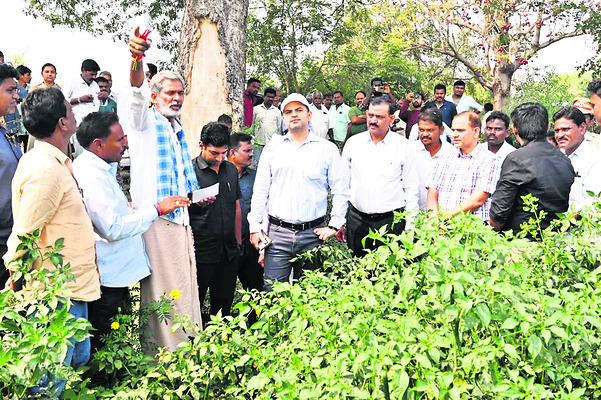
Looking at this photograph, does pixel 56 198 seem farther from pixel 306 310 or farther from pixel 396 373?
pixel 396 373

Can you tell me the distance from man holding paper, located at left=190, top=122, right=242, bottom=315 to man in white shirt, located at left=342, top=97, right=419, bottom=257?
1.03m

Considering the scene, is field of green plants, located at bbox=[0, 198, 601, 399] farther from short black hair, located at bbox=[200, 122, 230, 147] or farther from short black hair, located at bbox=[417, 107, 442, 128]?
short black hair, located at bbox=[417, 107, 442, 128]

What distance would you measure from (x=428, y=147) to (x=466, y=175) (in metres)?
1.07

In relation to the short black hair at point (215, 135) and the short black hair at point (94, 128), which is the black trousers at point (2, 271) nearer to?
the short black hair at point (94, 128)

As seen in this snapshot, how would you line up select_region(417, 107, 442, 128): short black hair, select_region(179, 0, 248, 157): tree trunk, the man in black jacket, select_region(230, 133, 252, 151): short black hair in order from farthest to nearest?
select_region(179, 0, 248, 157): tree trunk → select_region(417, 107, 442, 128): short black hair → select_region(230, 133, 252, 151): short black hair → the man in black jacket

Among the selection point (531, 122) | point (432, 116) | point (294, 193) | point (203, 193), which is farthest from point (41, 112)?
point (432, 116)

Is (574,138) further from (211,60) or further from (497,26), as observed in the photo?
(497,26)

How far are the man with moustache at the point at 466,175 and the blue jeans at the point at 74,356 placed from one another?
2.59 meters

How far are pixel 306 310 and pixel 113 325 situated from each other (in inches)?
42.2

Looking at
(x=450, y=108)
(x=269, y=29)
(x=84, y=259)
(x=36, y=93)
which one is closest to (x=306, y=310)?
(x=84, y=259)

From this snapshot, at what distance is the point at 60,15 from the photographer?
12742mm

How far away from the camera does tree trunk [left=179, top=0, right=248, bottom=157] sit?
714 cm

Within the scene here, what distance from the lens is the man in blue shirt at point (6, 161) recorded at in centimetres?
341

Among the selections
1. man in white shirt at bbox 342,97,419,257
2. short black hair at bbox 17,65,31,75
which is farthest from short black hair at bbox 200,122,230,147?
short black hair at bbox 17,65,31,75
